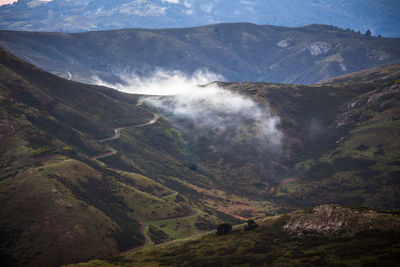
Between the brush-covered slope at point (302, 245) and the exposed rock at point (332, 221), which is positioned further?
the exposed rock at point (332, 221)

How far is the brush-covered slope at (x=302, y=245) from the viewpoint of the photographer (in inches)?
3157

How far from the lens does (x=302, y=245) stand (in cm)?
9606

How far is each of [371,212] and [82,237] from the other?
109 meters

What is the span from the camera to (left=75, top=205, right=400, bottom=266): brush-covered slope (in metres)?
80.2

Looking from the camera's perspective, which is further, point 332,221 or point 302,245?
point 332,221

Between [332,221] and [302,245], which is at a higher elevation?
[332,221]

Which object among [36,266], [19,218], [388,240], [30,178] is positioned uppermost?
[388,240]

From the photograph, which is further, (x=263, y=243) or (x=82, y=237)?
(x=82, y=237)

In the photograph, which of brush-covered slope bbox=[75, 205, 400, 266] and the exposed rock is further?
the exposed rock

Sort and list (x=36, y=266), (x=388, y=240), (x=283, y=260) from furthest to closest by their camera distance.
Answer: (x=36, y=266)
(x=283, y=260)
(x=388, y=240)

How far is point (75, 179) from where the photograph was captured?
184 metres

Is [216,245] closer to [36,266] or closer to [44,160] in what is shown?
[36,266]

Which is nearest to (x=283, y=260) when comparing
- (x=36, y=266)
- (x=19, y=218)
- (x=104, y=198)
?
(x=36, y=266)

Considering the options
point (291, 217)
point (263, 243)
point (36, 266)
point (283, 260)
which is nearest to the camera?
point (283, 260)
